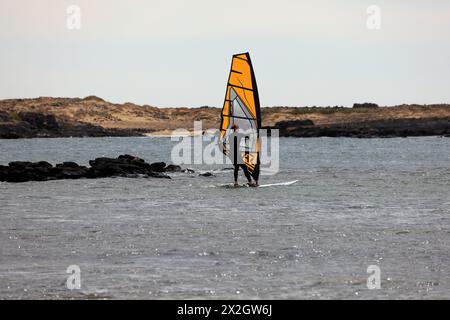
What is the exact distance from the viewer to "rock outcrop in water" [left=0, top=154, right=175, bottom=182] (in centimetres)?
3197

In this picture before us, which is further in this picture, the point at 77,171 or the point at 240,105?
the point at 77,171

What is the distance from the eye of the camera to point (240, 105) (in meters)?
27.0

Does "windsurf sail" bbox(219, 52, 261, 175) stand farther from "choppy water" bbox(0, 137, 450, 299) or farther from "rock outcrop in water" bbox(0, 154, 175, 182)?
"rock outcrop in water" bbox(0, 154, 175, 182)

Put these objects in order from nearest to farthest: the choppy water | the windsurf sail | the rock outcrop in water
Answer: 1. the choppy water
2. the windsurf sail
3. the rock outcrop in water

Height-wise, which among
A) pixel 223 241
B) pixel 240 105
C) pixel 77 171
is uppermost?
pixel 240 105

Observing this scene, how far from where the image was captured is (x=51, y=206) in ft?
74.6

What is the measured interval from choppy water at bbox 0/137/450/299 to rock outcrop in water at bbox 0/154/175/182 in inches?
133

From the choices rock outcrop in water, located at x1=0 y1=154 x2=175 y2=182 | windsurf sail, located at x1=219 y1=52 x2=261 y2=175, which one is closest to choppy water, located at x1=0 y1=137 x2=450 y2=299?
windsurf sail, located at x1=219 y1=52 x2=261 y2=175

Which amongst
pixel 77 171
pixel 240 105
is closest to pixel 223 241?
pixel 240 105

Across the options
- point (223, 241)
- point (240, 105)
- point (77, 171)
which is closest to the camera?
point (223, 241)

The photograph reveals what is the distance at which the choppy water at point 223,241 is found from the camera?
11.8 m

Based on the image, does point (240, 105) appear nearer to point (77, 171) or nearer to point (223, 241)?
point (77, 171)

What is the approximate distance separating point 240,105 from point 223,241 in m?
11.5
